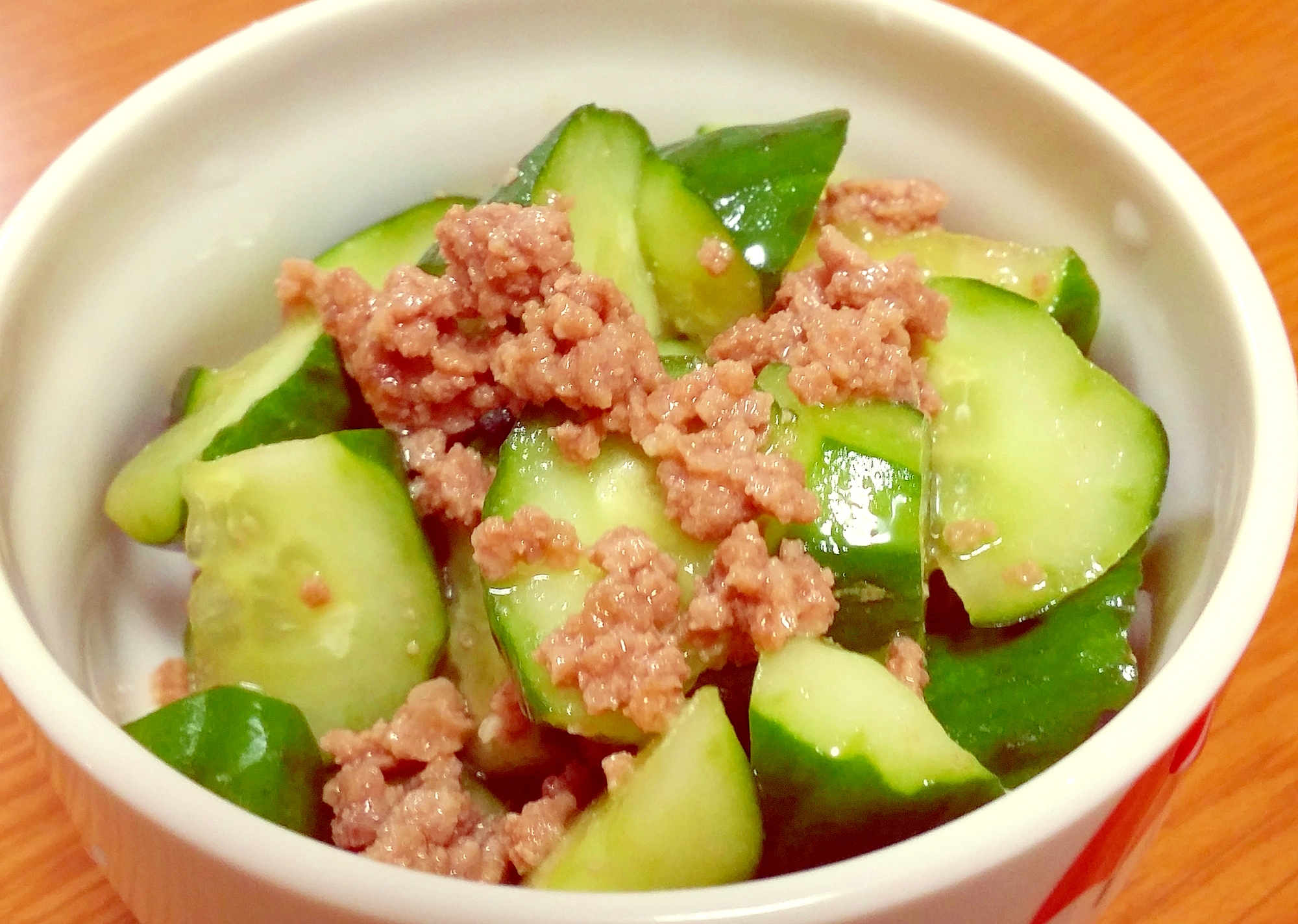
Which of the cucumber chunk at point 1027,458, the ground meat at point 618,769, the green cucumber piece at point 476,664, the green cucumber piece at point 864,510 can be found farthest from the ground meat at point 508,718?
the cucumber chunk at point 1027,458

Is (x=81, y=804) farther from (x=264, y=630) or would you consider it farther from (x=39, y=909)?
(x=39, y=909)

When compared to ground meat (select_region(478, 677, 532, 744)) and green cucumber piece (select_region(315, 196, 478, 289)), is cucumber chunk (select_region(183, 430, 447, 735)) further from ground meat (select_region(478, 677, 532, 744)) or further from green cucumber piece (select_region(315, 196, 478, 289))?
green cucumber piece (select_region(315, 196, 478, 289))

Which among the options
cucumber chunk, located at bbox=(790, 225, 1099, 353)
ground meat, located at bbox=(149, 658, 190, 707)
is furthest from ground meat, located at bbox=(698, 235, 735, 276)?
ground meat, located at bbox=(149, 658, 190, 707)

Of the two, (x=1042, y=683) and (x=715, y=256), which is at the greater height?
(x=715, y=256)

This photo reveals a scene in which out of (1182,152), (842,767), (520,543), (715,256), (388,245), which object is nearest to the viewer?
(842,767)

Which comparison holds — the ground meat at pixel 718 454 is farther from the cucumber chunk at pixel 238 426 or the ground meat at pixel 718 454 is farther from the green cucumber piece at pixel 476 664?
the cucumber chunk at pixel 238 426

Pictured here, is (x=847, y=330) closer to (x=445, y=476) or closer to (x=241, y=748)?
(x=445, y=476)

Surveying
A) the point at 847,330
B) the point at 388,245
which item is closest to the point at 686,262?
the point at 847,330

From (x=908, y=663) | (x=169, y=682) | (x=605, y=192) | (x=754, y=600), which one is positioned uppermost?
(x=605, y=192)

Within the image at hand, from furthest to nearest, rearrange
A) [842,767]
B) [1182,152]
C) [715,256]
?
[1182,152], [715,256], [842,767]
